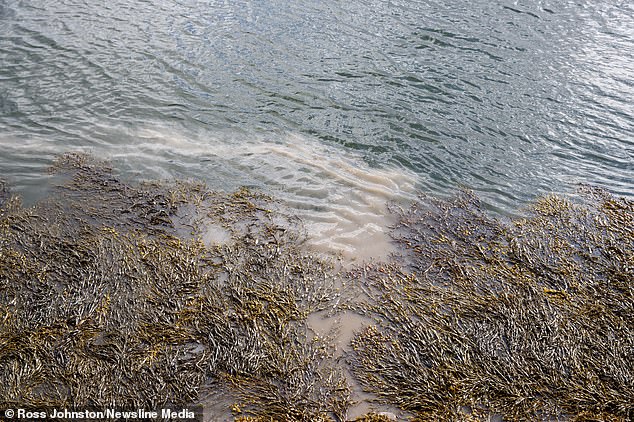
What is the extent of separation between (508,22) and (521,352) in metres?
7.62

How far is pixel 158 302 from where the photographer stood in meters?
3.89

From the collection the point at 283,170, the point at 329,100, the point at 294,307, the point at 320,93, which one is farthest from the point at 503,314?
the point at 320,93

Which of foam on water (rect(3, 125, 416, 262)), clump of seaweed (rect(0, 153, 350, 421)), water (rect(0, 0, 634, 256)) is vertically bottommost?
clump of seaweed (rect(0, 153, 350, 421))

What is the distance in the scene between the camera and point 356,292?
164 inches

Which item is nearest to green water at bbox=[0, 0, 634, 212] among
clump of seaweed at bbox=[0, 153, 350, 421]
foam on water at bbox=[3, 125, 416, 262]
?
foam on water at bbox=[3, 125, 416, 262]

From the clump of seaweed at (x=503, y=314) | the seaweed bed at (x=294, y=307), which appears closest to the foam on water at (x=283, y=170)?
the seaweed bed at (x=294, y=307)

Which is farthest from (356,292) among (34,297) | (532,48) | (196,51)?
(532,48)

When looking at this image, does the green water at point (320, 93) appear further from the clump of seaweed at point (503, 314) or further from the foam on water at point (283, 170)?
the clump of seaweed at point (503, 314)

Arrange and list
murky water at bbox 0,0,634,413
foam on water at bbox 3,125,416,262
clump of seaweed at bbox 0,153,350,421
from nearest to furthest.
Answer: clump of seaweed at bbox 0,153,350,421 < foam on water at bbox 3,125,416,262 < murky water at bbox 0,0,634,413

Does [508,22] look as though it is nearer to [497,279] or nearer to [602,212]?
[602,212]

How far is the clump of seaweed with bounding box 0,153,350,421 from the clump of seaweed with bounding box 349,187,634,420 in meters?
0.57

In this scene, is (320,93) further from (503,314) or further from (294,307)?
(503,314)

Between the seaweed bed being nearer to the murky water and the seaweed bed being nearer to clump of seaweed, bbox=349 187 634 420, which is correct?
clump of seaweed, bbox=349 187 634 420

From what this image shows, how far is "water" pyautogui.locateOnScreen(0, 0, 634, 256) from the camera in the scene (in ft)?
18.2
